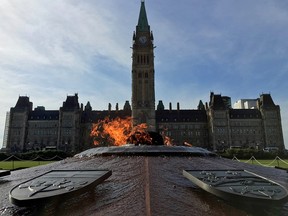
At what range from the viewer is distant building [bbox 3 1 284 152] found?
8312cm

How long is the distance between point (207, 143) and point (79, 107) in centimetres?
4276

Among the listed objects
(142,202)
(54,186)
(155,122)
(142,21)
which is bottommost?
(142,202)

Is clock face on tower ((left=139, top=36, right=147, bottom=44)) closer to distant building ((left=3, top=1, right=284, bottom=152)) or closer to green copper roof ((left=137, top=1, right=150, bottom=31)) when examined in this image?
distant building ((left=3, top=1, right=284, bottom=152))

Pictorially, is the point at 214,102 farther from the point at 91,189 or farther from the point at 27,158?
the point at 91,189

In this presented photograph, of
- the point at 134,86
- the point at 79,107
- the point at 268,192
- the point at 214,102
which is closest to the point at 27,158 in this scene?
the point at 268,192

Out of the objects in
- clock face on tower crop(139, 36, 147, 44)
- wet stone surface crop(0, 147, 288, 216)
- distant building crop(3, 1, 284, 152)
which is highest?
clock face on tower crop(139, 36, 147, 44)

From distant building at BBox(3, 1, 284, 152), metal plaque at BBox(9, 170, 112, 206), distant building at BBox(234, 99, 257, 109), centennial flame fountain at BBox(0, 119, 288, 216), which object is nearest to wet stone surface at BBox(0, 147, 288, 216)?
centennial flame fountain at BBox(0, 119, 288, 216)

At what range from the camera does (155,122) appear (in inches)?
3285

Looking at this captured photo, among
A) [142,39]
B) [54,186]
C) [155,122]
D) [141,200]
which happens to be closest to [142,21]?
[142,39]

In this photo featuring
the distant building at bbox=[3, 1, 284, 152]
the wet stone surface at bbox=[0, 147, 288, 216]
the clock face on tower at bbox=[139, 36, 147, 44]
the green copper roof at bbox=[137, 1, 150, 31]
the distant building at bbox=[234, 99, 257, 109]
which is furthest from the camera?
the distant building at bbox=[234, 99, 257, 109]

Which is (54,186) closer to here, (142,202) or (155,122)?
(142,202)

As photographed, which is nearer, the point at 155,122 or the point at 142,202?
the point at 142,202

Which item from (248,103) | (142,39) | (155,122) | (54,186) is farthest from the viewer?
(248,103)

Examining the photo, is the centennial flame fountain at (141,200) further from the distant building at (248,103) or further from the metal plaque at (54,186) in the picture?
the distant building at (248,103)
